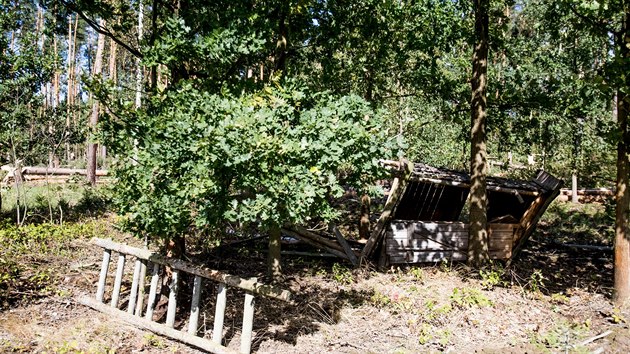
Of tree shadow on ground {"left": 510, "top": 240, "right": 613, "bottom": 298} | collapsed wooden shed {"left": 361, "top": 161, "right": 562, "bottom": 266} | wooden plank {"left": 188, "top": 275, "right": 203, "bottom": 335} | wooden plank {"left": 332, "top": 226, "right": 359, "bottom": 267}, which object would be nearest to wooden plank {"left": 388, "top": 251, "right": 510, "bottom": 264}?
collapsed wooden shed {"left": 361, "top": 161, "right": 562, "bottom": 266}

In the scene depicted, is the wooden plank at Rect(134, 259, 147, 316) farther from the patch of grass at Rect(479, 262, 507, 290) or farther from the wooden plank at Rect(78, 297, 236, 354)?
the patch of grass at Rect(479, 262, 507, 290)

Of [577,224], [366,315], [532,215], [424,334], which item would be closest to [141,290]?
[366,315]

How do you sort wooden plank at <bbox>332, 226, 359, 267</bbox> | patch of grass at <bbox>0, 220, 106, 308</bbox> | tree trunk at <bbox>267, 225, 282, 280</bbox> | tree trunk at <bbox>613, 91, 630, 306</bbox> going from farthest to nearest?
wooden plank at <bbox>332, 226, 359, 267</bbox>
tree trunk at <bbox>267, 225, 282, 280</bbox>
tree trunk at <bbox>613, 91, 630, 306</bbox>
patch of grass at <bbox>0, 220, 106, 308</bbox>

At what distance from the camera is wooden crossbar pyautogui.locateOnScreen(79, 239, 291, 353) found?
5.99 metres

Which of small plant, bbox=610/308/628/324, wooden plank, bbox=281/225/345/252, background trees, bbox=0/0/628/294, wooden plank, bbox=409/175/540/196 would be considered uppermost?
background trees, bbox=0/0/628/294

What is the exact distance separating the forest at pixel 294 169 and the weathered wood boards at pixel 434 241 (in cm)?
33

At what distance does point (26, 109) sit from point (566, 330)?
556 inches

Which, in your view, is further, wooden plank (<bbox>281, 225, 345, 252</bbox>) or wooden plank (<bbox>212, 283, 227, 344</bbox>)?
wooden plank (<bbox>281, 225, 345, 252</bbox>)

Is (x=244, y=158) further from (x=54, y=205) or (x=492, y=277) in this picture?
(x=54, y=205)

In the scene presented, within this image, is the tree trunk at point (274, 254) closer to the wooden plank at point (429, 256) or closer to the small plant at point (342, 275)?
the small plant at point (342, 275)

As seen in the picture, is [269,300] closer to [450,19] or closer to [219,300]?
[219,300]

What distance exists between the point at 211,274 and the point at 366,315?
2.87 m

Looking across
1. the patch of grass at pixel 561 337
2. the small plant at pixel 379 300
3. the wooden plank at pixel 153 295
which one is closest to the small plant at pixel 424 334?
the small plant at pixel 379 300

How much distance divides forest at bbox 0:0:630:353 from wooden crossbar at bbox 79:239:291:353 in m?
0.15
